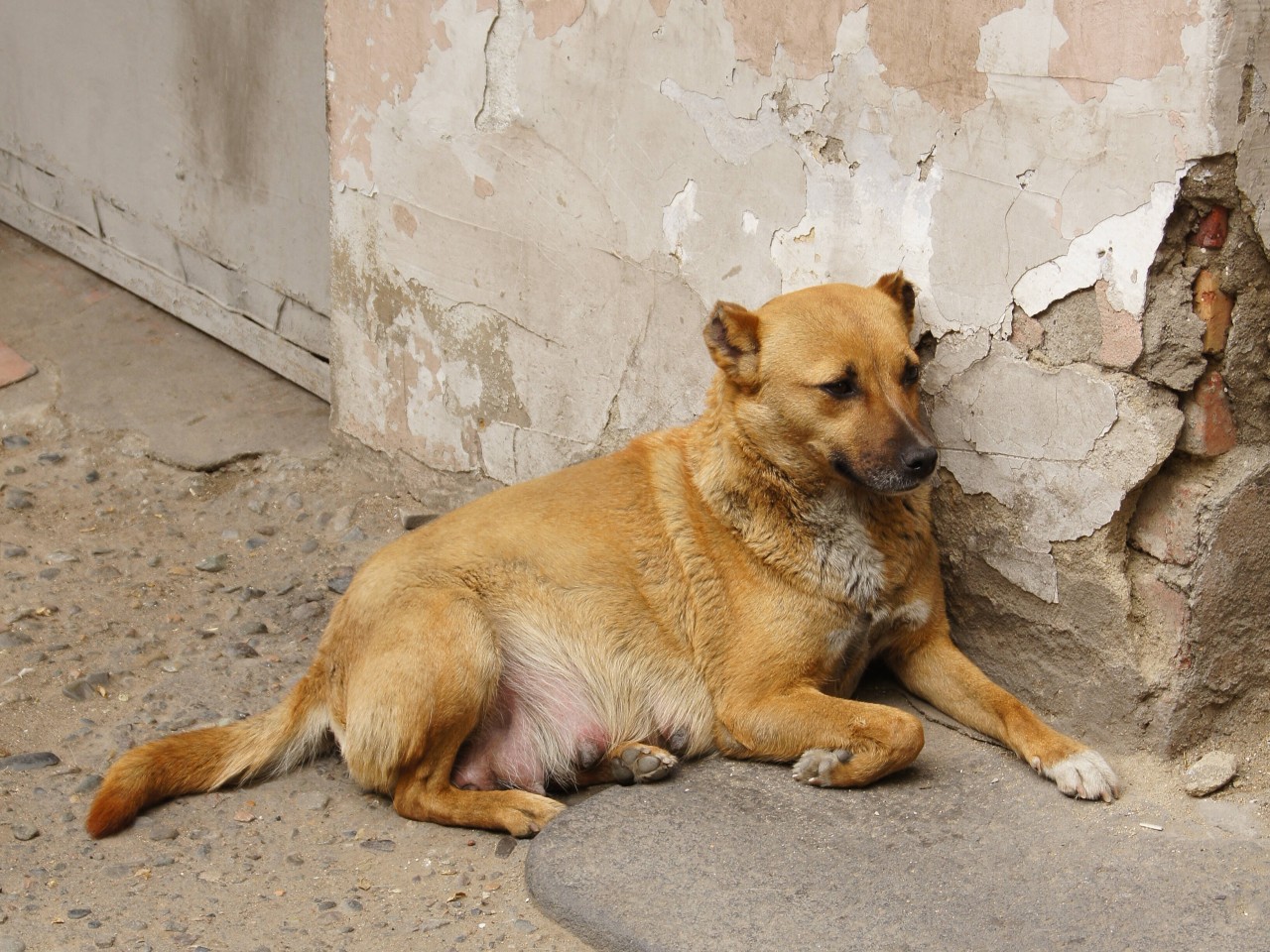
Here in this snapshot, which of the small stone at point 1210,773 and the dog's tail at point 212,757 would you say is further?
the dog's tail at point 212,757

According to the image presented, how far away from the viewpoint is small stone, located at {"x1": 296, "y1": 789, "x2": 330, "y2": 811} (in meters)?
3.87

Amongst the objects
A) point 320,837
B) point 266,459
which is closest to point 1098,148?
point 320,837

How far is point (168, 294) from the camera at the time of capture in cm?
715

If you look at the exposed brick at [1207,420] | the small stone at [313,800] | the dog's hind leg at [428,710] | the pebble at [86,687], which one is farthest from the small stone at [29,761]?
the exposed brick at [1207,420]

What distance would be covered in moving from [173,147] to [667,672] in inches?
171

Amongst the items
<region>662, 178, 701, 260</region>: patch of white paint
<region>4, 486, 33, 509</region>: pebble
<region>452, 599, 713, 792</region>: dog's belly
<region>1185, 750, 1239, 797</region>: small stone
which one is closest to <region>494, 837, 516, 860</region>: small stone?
<region>452, 599, 713, 792</region>: dog's belly

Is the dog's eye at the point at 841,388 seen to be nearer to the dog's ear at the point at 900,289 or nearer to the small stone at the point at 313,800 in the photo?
the dog's ear at the point at 900,289

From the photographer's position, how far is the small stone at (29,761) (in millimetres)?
4016

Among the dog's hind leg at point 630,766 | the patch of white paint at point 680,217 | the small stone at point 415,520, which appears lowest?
the small stone at point 415,520

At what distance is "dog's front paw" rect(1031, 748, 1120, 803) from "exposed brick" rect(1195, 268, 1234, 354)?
3.44 feet

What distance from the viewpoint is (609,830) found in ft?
11.6

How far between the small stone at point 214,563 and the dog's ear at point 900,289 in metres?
2.80

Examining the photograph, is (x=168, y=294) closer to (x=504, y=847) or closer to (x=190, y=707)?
(x=190, y=707)

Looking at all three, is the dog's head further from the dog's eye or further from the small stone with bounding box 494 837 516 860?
the small stone with bounding box 494 837 516 860
